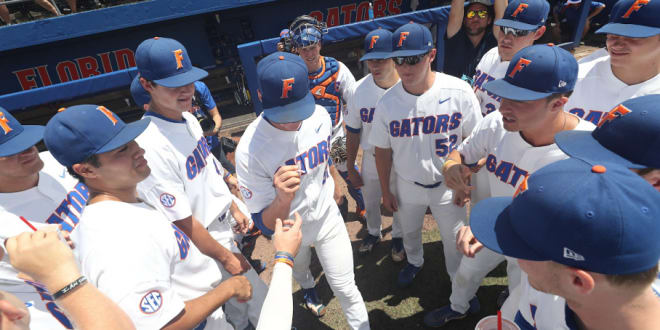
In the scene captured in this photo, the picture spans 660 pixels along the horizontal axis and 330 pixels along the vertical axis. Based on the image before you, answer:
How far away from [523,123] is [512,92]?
0.69 ft

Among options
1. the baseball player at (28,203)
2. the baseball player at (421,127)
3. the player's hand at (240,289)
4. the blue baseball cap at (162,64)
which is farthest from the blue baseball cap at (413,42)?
the baseball player at (28,203)

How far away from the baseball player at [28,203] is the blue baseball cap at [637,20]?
4.15 m

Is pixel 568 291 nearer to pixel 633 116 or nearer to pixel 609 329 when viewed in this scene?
pixel 609 329

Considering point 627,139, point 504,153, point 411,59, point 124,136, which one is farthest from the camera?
point 411,59

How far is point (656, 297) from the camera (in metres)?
1.06

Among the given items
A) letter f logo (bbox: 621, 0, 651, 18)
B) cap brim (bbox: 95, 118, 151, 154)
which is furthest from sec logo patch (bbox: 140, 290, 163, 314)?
letter f logo (bbox: 621, 0, 651, 18)

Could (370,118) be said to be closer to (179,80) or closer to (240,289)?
(179,80)

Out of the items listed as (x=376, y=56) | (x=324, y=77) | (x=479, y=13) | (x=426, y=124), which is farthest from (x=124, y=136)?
(x=479, y=13)

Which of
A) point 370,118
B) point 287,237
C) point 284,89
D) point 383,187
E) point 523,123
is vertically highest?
point 284,89

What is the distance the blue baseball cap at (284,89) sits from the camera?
2.09 meters

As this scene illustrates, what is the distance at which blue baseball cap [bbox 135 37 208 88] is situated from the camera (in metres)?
2.41

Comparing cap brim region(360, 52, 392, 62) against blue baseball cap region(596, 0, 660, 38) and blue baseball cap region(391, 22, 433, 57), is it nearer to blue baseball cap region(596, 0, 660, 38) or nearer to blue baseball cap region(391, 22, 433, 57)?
blue baseball cap region(391, 22, 433, 57)

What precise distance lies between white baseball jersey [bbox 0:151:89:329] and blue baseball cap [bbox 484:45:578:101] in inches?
120

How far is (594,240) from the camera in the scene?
971 mm
